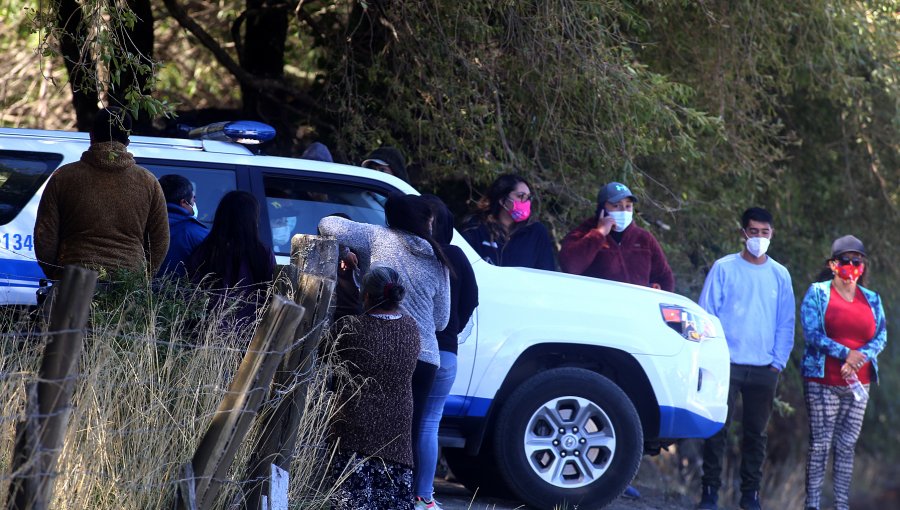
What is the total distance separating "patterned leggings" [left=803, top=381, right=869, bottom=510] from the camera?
816cm

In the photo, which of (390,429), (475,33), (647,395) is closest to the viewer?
(390,429)

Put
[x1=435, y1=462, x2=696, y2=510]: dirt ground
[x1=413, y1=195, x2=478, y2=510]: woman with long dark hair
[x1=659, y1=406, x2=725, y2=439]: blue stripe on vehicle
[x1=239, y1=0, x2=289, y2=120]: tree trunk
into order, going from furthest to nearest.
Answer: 1. [x1=239, y1=0, x2=289, y2=120]: tree trunk
2. [x1=659, y1=406, x2=725, y2=439]: blue stripe on vehicle
3. [x1=435, y1=462, x2=696, y2=510]: dirt ground
4. [x1=413, y1=195, x2=478, y2=510]: woman with long dark hair

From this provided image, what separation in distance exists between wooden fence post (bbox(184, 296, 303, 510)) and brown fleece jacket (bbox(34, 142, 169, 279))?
149 cm

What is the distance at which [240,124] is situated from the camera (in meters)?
6.67

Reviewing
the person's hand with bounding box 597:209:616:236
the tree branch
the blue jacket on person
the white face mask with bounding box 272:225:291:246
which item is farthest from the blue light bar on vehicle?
the tree branch

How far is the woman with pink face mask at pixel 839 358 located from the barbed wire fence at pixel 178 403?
13.3 feet

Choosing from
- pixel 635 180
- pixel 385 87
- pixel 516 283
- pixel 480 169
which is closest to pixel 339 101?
pixel 385 87

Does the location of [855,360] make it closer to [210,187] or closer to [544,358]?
[544,358]

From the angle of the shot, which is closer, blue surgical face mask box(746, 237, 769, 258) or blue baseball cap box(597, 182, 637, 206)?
blue baseball cap box(597, 182, 637, 206)

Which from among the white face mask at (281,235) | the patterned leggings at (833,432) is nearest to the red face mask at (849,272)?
the patterned leggings at (833,432)

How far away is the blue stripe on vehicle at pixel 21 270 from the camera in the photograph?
5930mm

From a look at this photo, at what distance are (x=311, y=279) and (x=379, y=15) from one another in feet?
14.6

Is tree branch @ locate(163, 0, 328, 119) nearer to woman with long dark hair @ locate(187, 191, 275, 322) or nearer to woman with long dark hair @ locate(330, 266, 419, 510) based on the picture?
woman with long dark hair @ locate(187, 191, 275, 322)

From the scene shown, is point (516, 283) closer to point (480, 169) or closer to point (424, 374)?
point (424, 374)
